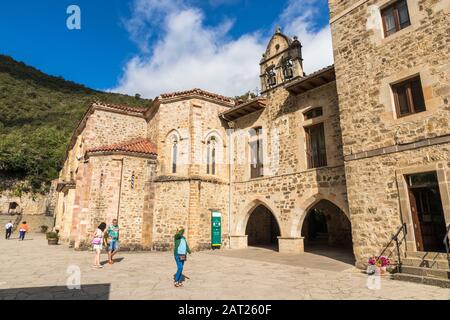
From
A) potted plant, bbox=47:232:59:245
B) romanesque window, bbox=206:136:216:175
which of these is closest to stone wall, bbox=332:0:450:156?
romanesque window, bbox=206:136:216:175

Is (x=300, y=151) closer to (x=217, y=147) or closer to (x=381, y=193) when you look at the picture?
(x=381, y=193)

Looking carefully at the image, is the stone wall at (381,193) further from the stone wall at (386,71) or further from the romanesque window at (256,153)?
the romanesque window at (256,153)

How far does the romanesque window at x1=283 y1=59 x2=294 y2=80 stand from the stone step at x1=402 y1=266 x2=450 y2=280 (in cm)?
967

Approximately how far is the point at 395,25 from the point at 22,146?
4392 centimetres

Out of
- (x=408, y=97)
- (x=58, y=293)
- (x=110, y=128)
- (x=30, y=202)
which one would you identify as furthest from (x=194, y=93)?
(x=30, y=202)

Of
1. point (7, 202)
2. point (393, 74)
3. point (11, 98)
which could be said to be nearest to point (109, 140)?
point (393, 74)

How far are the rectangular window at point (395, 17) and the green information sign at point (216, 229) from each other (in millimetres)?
10555

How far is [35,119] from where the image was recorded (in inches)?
2218

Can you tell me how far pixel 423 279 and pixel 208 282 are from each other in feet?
16.6

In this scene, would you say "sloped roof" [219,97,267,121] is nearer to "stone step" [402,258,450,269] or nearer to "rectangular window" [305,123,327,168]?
"rectangular window" [305,123,327,168]

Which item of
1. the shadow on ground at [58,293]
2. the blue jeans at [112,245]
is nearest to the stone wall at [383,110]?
the shadow on ground at [58,293]

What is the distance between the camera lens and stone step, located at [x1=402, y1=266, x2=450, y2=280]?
6.32 m

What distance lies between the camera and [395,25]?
8.60 m
